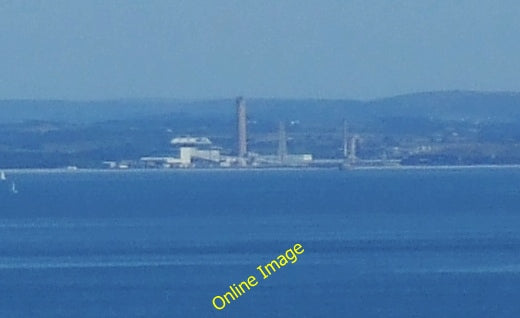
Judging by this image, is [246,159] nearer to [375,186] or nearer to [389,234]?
[375,186]

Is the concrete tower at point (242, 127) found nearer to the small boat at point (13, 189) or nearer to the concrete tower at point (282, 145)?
the concrete tower at point (282, 145)

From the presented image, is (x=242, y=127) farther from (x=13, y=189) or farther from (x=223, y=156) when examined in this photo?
(x=13, y=189)

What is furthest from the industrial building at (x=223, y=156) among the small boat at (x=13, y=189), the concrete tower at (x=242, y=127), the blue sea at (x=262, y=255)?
the blue sea at (x=262, y=255)

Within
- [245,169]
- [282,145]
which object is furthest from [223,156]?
[282,145]

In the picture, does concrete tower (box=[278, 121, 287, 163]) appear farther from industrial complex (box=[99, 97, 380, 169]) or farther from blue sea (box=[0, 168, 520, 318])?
blue sea (box=[0, 168, 520, 318])

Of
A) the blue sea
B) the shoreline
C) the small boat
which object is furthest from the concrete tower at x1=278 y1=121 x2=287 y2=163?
the blue sea

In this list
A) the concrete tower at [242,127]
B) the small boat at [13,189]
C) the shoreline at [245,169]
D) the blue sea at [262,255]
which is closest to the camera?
the blue sea at [262,255]

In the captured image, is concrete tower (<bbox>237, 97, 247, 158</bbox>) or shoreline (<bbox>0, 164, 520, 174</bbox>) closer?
concrete tower (<bbox>237, 97, 247, 158</bbox>)
